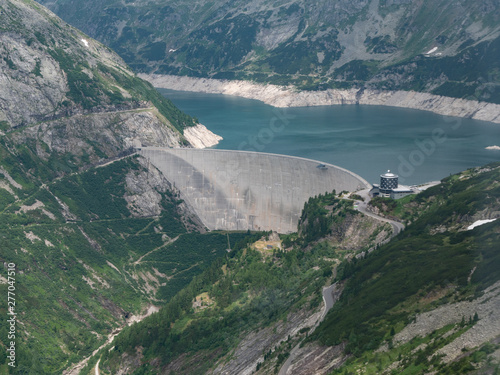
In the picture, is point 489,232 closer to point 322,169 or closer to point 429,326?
point 429,326

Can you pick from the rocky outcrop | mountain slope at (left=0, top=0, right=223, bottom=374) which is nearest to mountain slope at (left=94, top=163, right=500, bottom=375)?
mountain slope at (left=0, top=0, right=223, bottom=374)

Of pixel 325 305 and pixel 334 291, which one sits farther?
pixel 334 291

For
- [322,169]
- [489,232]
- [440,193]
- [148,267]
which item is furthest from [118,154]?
[489,232]

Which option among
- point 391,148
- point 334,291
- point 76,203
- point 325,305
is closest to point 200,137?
point 391,148

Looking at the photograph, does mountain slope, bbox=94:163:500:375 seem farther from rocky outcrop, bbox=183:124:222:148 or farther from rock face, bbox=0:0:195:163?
rocky outcrop, bbox=183:124:222:148

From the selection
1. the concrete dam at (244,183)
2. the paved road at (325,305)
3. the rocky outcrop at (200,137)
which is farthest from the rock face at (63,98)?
the paved road at (325,305)

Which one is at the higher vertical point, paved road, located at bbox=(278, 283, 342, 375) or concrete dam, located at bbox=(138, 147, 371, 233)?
concrete dam, located at bbox=(138, 147, 371, 233)

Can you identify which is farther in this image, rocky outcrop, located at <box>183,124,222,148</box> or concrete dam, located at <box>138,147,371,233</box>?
rocky outcrop, located at <box>183,124,222,148</box>

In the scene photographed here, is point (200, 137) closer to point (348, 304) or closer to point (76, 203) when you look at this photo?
point (76, 203)

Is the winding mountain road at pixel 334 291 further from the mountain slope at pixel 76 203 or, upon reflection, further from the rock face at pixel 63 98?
the rock face at pixel 63 98
